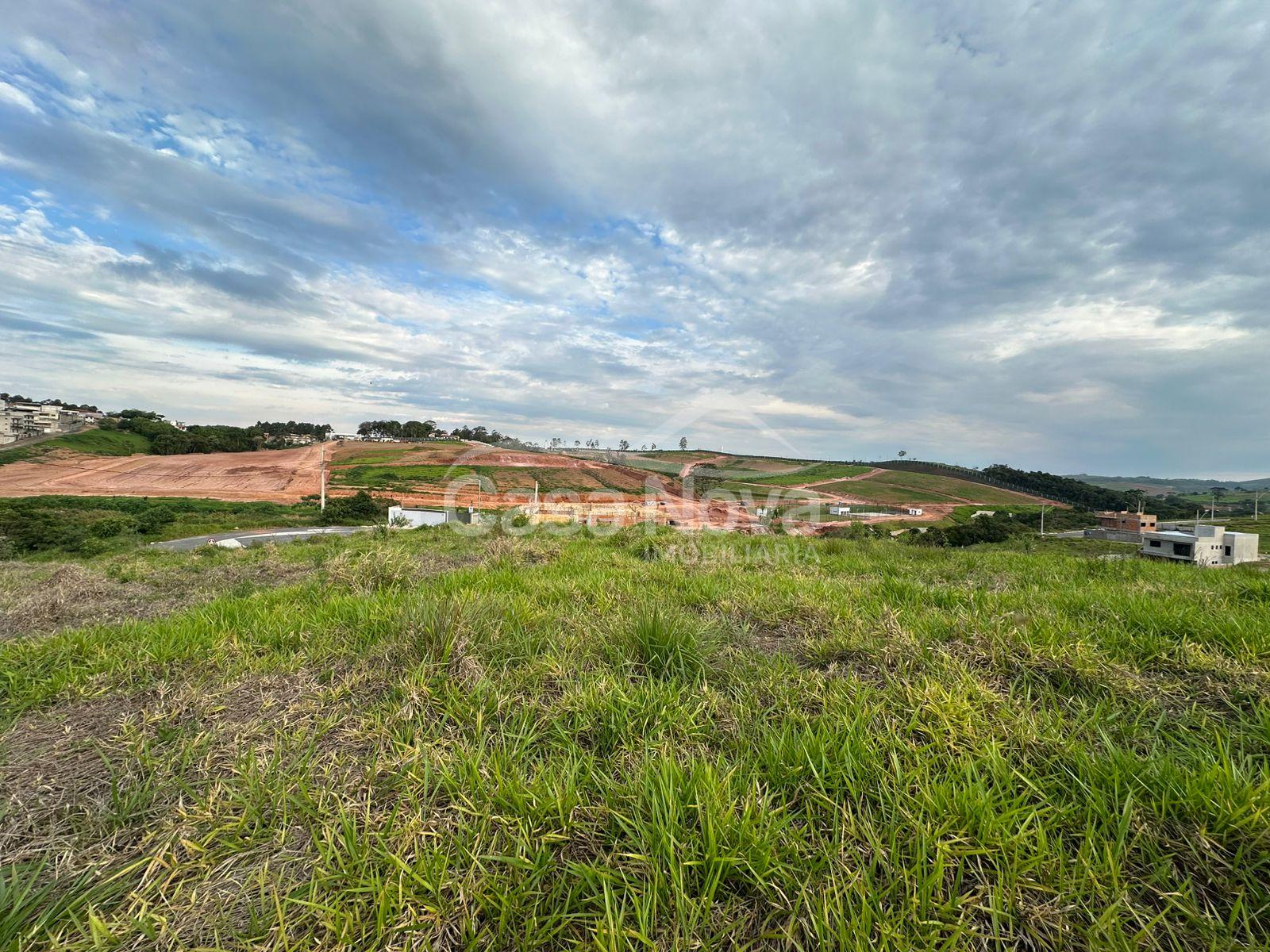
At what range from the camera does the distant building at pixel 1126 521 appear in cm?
5801

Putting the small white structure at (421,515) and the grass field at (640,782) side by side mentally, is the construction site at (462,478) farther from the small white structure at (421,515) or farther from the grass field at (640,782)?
the grass field at (640,782)

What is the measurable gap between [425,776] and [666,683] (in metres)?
1.21

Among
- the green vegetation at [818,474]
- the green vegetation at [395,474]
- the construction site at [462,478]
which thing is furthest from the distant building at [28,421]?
the green vegetation at [818,474]

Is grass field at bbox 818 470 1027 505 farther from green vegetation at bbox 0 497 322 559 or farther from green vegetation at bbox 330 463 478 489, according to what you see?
green vegetation at bbox 0 497 322 559

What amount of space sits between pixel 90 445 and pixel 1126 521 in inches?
5170

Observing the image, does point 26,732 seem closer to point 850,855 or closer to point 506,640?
point 506,640

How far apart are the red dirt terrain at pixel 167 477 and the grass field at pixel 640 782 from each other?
5364cm

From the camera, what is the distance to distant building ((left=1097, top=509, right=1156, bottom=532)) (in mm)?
58006

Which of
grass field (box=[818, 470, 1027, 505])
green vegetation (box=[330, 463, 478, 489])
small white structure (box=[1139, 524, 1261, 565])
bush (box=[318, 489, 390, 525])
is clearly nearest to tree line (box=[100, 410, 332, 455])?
green vegetation (box=[330, 463, 478, 489])

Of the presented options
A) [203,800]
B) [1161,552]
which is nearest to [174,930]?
[203,800]

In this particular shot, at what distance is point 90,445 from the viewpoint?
58.4 metres

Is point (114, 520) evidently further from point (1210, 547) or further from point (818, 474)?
point (1210, 547)

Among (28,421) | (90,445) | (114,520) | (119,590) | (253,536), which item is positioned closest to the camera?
(119,590)

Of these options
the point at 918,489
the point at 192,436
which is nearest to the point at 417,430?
the point at 192,436
